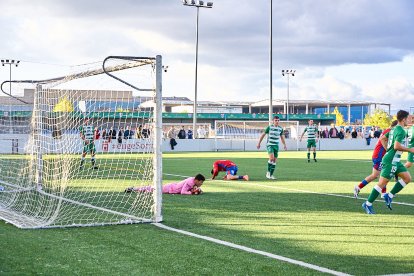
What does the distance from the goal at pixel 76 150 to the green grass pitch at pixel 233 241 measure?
2.72 ft

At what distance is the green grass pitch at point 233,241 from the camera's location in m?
6.83

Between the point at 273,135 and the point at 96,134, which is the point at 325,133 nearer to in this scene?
the point at 273,135

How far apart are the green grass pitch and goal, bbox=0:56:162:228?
0.83 m

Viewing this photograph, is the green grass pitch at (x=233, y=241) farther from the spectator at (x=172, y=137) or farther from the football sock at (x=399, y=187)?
the spectator at (x=172, y=137)

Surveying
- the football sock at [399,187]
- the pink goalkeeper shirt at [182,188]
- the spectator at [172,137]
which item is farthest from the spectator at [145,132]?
the spectator at [172,137]

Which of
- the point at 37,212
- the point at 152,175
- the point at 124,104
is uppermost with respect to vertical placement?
the point at 124,104

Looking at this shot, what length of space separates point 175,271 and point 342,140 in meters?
48.0

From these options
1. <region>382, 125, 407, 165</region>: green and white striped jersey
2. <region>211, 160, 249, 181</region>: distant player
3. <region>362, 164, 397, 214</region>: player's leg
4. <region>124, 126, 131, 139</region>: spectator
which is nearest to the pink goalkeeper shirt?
<region>124, 126, 131, 139</region>: spectator

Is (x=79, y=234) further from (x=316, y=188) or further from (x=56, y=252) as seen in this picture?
(x=316, y=188)

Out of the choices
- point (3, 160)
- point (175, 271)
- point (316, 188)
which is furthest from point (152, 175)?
point (3, 160)

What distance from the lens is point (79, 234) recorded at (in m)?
9.05

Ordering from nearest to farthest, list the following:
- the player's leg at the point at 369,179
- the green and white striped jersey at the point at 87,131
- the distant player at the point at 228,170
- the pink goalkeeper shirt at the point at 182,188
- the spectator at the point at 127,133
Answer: the spectator at the point at 127,133
the player's leg at the point at 369,179
the pink goalkeeper shirt at the point at 182,188
the green and white striped jersey at the point at 87,131
the distant player at the point at 228,170

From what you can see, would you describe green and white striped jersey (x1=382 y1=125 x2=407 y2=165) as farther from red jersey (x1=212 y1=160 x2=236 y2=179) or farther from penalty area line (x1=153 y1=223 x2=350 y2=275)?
red jersey (x1=212 y1=160 x2=236 y2=179)

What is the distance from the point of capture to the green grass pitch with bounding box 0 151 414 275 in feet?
22.4
